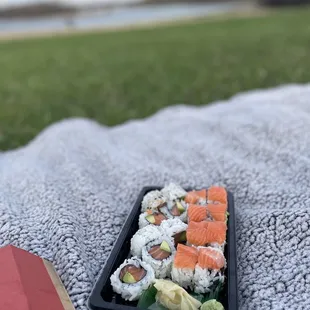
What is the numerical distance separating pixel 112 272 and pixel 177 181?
20.3 inches

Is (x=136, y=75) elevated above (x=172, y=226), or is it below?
below

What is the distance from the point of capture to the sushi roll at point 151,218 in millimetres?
991

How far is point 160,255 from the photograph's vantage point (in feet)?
2.87

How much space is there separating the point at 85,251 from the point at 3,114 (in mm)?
1614

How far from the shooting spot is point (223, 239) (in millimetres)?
905

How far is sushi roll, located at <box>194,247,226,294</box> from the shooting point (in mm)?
812

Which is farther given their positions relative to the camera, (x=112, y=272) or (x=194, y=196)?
(x=194, y=196)

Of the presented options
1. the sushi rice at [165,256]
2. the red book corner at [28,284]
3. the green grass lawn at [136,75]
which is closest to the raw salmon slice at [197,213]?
the sushi rice at [165,256]

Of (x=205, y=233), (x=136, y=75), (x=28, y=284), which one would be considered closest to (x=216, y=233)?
(x=205, y=233)

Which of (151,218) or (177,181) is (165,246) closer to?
(151,218)

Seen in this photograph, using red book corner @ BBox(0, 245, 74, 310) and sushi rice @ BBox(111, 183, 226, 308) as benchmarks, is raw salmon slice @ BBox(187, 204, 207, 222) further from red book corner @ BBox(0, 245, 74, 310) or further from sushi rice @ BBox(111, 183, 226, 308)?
red book corner @ BBox(0, 245, 74, 310)

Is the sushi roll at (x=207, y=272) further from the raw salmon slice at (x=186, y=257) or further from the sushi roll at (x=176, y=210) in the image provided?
the sushi roll at (x=176, y=210)

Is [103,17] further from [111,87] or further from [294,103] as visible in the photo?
[294,103]

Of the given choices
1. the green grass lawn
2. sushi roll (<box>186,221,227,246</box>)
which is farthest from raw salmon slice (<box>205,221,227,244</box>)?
the green grass lawn
